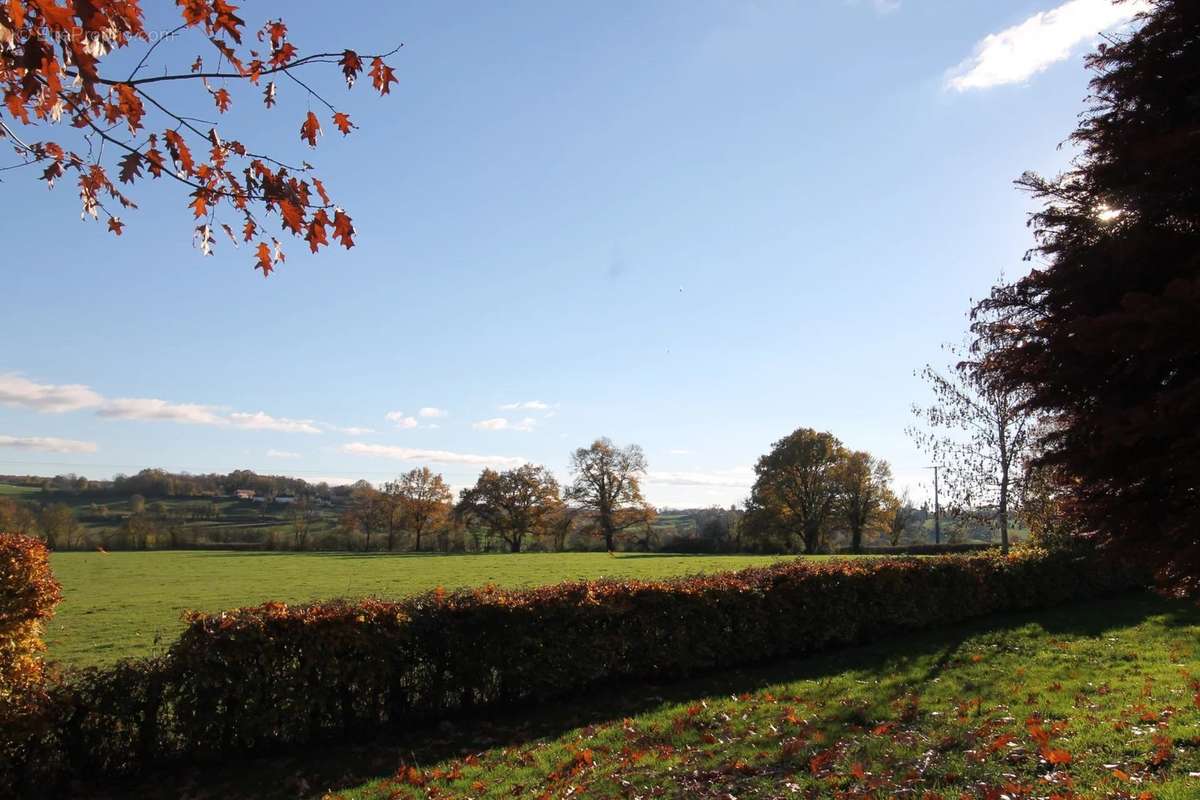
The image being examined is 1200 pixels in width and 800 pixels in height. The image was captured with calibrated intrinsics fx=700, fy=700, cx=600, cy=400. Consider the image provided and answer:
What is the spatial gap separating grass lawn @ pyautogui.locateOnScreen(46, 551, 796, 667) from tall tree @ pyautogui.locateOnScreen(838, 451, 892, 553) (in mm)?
27407

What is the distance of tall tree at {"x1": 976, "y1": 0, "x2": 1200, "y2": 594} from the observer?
144 inches

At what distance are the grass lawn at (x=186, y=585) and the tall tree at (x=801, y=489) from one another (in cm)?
2218

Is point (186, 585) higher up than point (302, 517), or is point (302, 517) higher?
point (302, 517)

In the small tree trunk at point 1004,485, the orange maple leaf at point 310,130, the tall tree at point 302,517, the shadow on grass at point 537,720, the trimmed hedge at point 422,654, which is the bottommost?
the tall tree at point 302,517

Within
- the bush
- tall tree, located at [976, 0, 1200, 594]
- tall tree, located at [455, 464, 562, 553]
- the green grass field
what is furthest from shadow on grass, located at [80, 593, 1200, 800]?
tall tree, located at [455, 464, 562, 553]

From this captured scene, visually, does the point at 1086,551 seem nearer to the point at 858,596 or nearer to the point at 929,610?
the point at 929,610

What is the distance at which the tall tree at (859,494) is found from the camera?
193ft

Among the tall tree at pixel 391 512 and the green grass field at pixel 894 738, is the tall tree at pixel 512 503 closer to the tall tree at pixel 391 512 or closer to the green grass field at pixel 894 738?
the tall tree at pixel 391 512

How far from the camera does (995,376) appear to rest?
4.97 metres

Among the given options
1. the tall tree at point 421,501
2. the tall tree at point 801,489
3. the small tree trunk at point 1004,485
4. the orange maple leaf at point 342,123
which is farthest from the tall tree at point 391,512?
the orange maple leaf at point 342,123

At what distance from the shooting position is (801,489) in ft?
193

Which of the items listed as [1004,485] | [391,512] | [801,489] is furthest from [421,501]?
[1004,485]

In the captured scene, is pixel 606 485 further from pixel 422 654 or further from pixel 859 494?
pixel 422 654

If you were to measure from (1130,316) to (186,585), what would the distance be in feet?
113
